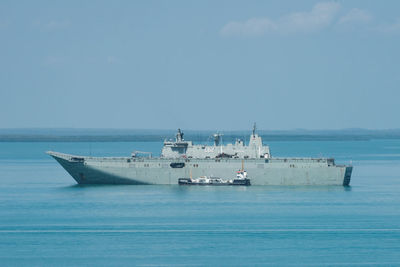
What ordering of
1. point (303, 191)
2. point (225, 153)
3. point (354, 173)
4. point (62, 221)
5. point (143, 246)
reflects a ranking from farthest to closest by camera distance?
point (354, 173) → point (225, 153) → point (303, 191) → point (62, 221) → point (143, 246)

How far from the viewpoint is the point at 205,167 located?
7494 cm

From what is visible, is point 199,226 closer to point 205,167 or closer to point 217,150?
point 205,167

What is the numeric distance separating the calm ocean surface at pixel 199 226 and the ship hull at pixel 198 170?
1183 mm

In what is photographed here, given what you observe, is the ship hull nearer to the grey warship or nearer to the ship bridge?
the grey warship

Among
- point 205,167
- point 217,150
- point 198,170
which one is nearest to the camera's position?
point 205,167

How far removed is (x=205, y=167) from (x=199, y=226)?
74.3ft

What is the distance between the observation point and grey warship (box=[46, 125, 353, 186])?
73.4 metres

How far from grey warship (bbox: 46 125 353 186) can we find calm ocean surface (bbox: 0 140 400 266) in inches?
49.7

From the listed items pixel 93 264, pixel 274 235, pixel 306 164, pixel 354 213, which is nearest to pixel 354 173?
pixel 306 164

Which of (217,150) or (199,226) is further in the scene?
(217,150)

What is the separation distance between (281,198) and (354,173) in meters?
33.3

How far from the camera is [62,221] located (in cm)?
5503

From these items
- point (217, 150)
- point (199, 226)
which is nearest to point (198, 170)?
point (217, 150)

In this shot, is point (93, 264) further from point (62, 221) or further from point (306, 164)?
point (306, 164)
